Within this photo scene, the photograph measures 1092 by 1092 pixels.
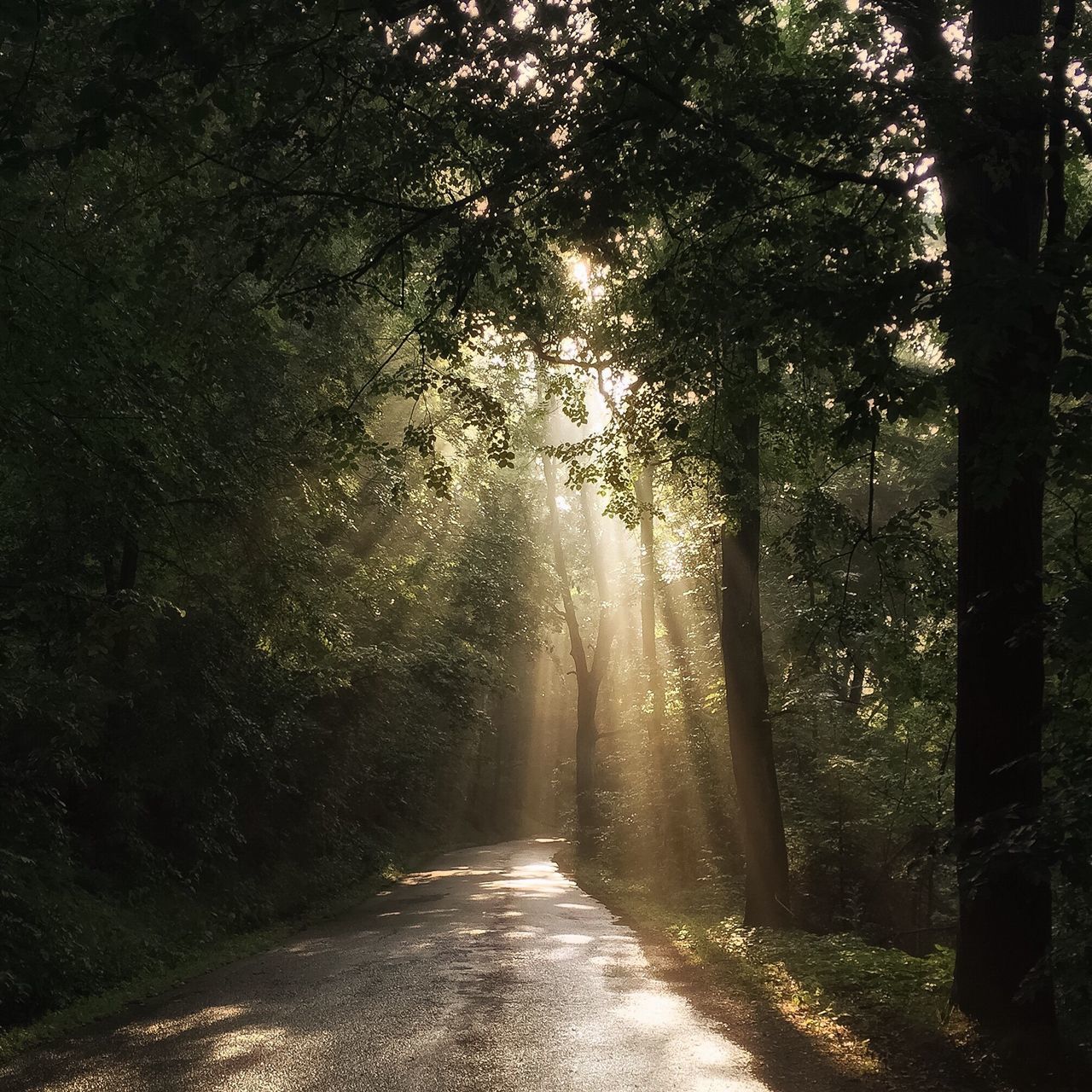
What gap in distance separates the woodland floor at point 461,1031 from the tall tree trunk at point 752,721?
1683 millimetres

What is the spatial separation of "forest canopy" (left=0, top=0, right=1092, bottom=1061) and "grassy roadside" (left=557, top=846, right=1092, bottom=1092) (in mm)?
393

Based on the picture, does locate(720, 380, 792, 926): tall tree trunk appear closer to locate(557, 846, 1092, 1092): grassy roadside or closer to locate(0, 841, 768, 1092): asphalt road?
locate(557, 846, 1092, 1092): grassy roadside

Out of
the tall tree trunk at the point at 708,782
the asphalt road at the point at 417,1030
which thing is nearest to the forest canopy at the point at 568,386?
the tall tree trunk at the point at 708,782

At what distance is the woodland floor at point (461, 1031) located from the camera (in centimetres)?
687

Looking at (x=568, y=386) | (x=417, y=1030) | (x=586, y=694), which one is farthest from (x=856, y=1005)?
(x=586, y=694)

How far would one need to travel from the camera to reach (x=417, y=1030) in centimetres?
832

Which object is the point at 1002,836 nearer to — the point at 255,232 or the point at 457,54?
the point at 457,54

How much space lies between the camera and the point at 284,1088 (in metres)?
6.68

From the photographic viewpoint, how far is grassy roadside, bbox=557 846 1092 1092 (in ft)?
21.9

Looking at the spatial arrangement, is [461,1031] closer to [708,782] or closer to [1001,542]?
[1001,542]

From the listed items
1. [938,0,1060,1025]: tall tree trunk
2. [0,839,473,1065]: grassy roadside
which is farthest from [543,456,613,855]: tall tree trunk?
[938,0,1060,1025]: tall tree trunk

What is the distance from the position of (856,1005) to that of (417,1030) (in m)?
3.69

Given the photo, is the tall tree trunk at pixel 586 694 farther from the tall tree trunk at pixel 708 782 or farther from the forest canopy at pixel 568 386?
the forest canopy at pixel 568 386

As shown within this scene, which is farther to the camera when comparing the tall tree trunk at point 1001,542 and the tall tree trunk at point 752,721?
the tall tree trunk at point 752,721
